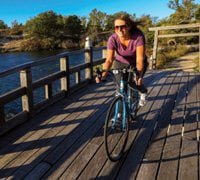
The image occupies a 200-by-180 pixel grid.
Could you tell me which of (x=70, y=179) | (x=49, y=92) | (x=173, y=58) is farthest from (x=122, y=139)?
(x=173, y=58)

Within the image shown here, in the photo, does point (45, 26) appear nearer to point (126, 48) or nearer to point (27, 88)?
point (27, 88)

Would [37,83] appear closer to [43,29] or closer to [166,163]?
[166,163]

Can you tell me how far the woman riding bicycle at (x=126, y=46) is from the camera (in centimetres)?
365

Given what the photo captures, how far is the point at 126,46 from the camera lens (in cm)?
390

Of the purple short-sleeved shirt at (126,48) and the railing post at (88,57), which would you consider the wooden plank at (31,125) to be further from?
the purple short-sleeved shirt at (126,48)

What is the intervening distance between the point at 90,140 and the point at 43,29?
Result: 5881 centimetres

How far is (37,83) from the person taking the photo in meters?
5.38

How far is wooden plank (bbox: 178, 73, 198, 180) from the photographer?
10.3 ft

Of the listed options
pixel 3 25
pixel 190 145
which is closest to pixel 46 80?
pixel 190 145

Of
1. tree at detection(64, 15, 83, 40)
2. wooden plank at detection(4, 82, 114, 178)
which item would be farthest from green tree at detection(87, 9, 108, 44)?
wooden plank at detection(4, 82, 114, 178)

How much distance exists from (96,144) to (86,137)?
29 centimetres

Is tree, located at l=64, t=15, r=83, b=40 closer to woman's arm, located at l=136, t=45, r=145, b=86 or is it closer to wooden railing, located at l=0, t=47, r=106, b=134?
wooden railing, located at l=0, t=47, r=106, b=134

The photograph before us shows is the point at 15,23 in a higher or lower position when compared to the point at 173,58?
higher

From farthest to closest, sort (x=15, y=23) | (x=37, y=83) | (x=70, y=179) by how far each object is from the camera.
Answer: (x=15, y=23)
(x=37, y=83)
(x=70, y=179)
